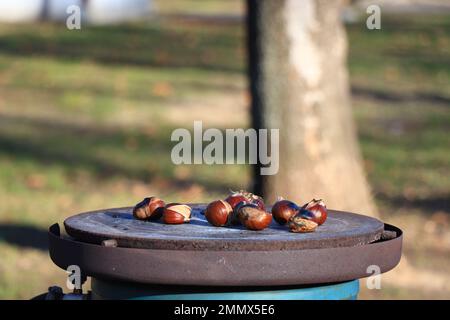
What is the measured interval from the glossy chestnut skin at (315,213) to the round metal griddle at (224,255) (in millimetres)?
70

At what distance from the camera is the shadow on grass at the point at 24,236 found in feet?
28.6

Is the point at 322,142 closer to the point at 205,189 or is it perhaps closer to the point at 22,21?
the point at 205,189

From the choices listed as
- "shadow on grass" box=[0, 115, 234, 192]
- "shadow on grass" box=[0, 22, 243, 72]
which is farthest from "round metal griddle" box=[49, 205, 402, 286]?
"shadow on grass" box=[0, 22, 243, 72]

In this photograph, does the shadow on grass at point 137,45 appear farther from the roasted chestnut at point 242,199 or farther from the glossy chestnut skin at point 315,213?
the glossy chestnut skin at point 315,213

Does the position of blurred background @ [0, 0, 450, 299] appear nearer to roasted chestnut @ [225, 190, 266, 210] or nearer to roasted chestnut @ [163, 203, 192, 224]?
roasted chestnut @ [225, 190, 266, 210]

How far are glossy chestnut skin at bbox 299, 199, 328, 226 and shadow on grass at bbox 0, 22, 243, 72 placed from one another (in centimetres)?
1411

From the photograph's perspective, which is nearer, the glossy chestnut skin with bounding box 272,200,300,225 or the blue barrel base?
the blue barrel base

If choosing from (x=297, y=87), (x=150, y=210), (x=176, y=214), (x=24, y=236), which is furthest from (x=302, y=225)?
(x=24, y=236)

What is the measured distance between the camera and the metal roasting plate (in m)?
3.71

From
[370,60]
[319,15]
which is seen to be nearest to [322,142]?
[319,15]

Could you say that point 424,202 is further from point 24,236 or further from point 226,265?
point 226,265

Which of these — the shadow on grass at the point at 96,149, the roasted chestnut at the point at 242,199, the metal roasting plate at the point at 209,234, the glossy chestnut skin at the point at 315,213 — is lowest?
the shadow on grass at the point at 96,149

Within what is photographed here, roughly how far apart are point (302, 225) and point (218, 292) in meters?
0.42

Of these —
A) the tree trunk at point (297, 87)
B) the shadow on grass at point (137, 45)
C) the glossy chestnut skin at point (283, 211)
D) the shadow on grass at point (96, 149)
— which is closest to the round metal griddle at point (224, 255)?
the glossy chestnut skin at point (283, 211)
